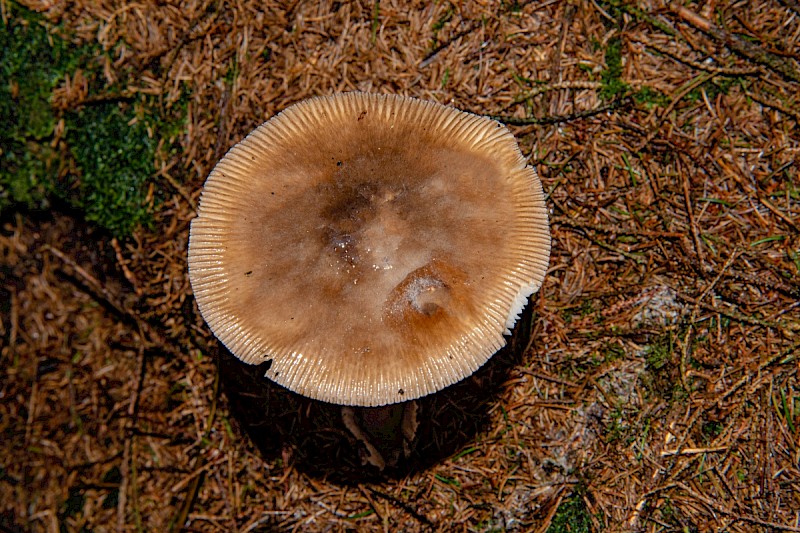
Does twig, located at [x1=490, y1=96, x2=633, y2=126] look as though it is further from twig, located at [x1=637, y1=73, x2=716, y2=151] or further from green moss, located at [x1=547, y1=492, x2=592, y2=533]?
green moss, located at [x1=547, y1=492, x2=592, y2=533]

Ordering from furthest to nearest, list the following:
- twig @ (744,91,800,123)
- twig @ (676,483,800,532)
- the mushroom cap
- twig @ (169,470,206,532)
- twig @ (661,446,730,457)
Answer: twig @ (169,470,206,532) < twig @ (744,91,800,123) < twig @ (661,446,730,457) < twig @ (676,483,800,532) < the mushroom cap

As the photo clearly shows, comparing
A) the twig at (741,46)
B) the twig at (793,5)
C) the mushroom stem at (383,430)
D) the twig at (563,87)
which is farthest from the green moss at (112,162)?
the twig at (793,5)

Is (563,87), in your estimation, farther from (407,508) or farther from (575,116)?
(407,508)

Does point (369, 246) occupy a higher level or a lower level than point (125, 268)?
higher

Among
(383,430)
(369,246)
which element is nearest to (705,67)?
(369,246)

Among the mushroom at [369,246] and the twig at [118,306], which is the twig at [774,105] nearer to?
the mushroom at [369,246]

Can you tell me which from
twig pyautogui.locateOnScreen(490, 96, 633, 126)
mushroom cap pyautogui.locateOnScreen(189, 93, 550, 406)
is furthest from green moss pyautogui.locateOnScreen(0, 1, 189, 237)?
twig pyautogui.locateOnScreen(490, 96, 633, 126)
